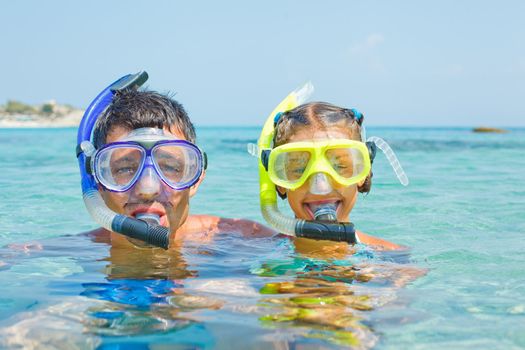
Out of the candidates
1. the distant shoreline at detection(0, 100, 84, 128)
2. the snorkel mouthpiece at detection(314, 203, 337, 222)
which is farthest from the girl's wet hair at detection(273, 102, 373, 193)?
the distant shoreline at detection(0, 100, 84, 128)

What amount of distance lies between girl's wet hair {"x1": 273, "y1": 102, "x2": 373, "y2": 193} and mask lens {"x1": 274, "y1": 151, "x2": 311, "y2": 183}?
6.6 inches

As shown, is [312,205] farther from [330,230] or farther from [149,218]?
[149,218]

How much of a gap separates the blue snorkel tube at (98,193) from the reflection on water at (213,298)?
0.20 m

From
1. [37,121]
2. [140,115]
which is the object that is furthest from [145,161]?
[37,121]

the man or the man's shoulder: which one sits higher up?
the man

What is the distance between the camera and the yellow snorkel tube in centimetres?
306

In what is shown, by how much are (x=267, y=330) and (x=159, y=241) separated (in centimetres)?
89

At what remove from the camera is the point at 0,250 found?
3783 mm

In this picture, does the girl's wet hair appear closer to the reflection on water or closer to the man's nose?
the reflection on water

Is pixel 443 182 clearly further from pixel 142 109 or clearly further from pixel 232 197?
pixel 142 109

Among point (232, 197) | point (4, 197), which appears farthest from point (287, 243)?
point (4, 197)

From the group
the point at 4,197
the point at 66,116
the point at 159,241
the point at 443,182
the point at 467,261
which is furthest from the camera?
the point at 66,116

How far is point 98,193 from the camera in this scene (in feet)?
10.8

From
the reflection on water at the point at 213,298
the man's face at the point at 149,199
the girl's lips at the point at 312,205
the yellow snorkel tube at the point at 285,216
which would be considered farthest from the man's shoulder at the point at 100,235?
the girl's lips at the point at 312,205
